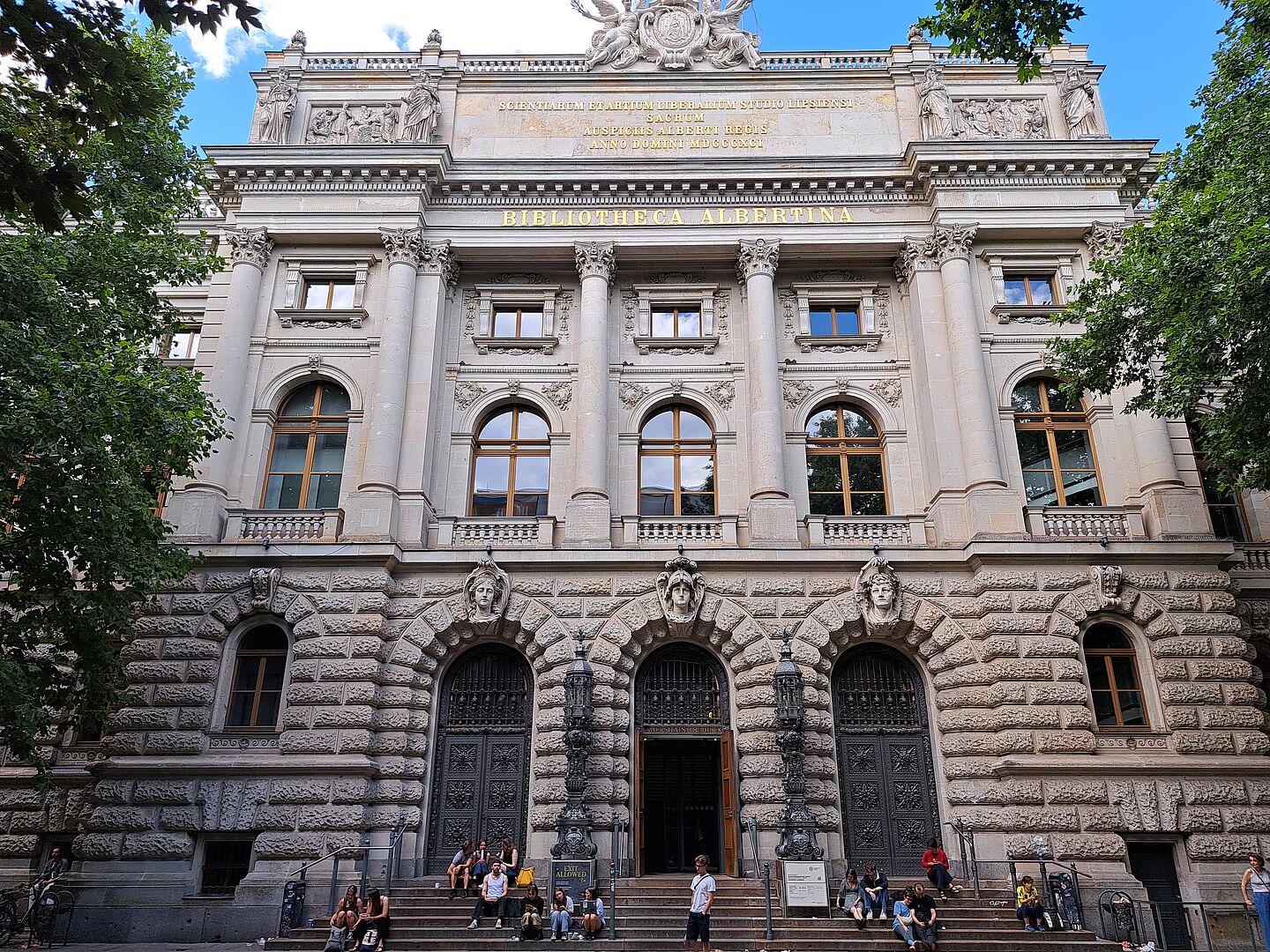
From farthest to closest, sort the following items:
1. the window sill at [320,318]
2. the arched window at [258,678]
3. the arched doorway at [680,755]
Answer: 1. the window sill at [320,318]
2. the arched doorway at [680,755]
3. the arched window at [258,678]

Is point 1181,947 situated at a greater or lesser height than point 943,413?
lesser

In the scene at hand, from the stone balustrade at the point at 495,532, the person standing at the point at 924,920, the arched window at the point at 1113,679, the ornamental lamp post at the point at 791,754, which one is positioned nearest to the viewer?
the person standing at the point at 924,920

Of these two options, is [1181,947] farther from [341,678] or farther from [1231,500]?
[341,678]

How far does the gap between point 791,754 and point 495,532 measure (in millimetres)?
8665

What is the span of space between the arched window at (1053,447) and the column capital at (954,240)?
12.5 feet

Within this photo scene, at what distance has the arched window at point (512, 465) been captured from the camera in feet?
80.1

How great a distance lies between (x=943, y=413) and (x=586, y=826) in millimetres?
12950

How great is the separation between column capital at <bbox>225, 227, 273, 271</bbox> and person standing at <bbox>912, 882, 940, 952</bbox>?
21621 millimetres

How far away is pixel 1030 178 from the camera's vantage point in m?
25.4

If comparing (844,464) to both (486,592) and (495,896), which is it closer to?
(486,592)

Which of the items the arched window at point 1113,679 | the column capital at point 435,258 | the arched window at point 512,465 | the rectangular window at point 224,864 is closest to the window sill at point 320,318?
the column capital at point 435,258

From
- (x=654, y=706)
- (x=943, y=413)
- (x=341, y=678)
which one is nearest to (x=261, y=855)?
(x=341, y=678)

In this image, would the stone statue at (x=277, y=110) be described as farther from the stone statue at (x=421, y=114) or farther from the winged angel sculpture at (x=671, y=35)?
the winged angel sculpture at (x=671, y=35)

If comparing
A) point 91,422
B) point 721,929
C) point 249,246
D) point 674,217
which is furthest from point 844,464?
point 91,422
